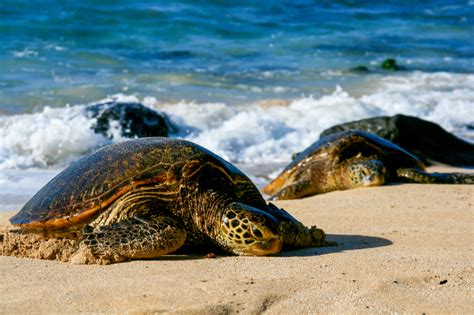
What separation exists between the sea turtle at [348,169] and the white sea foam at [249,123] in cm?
115

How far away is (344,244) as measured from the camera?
5.33m

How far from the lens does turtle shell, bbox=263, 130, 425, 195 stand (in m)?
8.84

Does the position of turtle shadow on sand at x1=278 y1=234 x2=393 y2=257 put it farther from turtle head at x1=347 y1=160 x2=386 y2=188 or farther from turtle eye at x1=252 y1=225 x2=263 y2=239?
turtle head at x1=347 y1=160 x2=386 y2=188

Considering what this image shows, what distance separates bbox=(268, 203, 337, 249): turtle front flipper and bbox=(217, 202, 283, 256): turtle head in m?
0.20

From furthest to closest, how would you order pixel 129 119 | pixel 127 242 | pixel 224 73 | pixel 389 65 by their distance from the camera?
1. pixel 389 65
2. pixel 224 73
3. pixel 129 119
4. pixel 127 242

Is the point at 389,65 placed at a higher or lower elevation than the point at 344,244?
higher

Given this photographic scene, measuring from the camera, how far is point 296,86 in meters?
16.6

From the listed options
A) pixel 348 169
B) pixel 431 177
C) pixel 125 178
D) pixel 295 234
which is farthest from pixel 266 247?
pixel 431 177

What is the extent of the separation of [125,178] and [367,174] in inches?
147

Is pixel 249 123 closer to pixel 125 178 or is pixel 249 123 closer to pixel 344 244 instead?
pixel 344 244

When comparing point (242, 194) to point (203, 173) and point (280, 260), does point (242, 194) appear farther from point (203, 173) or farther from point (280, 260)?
point (280, 260)

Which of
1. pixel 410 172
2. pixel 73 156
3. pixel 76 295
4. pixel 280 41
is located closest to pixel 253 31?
pixel 280 41

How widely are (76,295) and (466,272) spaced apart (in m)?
2.01

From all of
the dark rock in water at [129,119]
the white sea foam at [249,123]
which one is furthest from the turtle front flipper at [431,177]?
the dark rock in water at [129,119]
